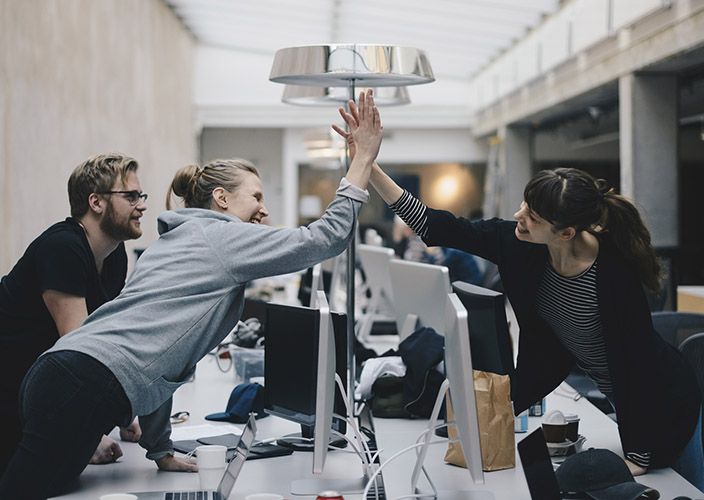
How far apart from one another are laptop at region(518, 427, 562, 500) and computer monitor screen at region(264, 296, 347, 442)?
0.59 m

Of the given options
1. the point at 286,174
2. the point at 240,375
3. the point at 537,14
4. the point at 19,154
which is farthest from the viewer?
the point at 286,174

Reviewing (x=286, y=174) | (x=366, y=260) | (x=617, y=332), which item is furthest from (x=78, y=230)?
(x=286, y=174)

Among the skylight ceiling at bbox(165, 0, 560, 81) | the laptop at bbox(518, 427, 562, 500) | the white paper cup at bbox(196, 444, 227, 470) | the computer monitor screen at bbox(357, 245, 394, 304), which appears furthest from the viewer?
the skylight ceiling at bbox(165, 0, 560, 81)

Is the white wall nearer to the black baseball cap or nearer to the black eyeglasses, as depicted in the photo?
the black eyeglasses

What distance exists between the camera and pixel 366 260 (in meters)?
6.57

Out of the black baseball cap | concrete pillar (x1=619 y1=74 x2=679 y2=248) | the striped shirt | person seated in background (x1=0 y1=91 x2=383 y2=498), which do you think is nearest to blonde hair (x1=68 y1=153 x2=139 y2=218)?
person seated in background (x1=0 y1=91 x2=383 y2=498)

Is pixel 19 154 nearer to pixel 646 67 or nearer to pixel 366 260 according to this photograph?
pixel 366 260

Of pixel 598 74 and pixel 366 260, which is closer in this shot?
pixel 366 260

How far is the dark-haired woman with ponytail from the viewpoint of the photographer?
9.14 ft

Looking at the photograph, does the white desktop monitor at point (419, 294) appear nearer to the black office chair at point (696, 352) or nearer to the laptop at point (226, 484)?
the black office chair at point (696, 352)

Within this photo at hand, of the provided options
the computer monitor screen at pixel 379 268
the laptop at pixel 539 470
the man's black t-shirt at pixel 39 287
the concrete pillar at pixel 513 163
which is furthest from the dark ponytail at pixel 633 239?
the concrete pillar at pixel 513 163

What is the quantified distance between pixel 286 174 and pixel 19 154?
11.6 m

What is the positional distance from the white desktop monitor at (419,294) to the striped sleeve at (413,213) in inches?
25.6

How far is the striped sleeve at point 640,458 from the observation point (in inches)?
110
